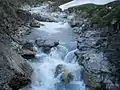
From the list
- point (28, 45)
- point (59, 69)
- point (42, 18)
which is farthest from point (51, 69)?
point (42, 18)

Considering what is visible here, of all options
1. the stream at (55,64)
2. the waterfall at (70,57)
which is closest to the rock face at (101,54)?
the waterfall at (70,57)

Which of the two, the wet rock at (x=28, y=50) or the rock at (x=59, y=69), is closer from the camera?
the rock at (x=59, y=69)

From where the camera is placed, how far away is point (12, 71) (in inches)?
599

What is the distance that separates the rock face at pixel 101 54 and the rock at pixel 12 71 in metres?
3.61

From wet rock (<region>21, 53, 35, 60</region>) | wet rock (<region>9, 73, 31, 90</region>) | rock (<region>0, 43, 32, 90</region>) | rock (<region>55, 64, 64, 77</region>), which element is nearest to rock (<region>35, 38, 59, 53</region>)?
wet rock (<region>21, 53, 35, 60</region>)

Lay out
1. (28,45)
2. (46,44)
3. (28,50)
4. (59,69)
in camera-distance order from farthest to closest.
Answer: (46,44) < (28,45) < (28,50) < (59,69)

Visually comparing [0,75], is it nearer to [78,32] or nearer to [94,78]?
[94,78]

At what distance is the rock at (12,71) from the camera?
14739mm

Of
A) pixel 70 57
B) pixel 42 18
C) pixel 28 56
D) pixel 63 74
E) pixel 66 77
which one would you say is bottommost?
pixel 66 77

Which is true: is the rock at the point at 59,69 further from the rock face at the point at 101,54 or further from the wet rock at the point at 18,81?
the wet rock at the point at 18,81

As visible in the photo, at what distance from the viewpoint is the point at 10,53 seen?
16.6 metres

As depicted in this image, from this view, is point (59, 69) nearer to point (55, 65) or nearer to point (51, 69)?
point (51, 69)

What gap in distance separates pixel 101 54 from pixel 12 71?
6.21m

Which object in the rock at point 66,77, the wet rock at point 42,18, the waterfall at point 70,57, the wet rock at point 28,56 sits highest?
the wet rock at point 42,18
